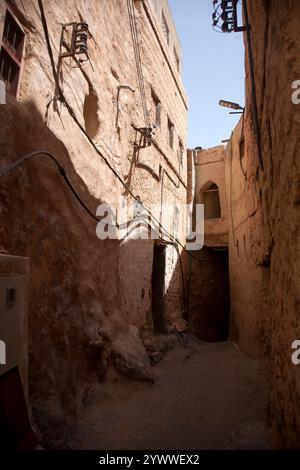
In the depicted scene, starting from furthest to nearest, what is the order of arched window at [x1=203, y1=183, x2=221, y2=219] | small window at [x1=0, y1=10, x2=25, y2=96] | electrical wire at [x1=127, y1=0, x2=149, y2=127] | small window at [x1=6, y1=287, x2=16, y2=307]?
arched window at [x1=203, y1=183, x2=221, y2=219] < electrical wire at [x1=127, y1=0, x2=149, y2=127] < small window at [x1=0, y1=10, x2=25, y2=96] < small window at [x1=6, y1=287, x2=16, y2=307]

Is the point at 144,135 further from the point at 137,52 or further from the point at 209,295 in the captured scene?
the point at 209,295

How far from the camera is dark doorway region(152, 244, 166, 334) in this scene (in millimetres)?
9014

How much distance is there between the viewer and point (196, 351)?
8.30m

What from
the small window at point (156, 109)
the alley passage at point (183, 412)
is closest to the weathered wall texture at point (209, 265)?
the small window at point (156, 109)

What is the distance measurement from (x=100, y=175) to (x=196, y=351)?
214 inches

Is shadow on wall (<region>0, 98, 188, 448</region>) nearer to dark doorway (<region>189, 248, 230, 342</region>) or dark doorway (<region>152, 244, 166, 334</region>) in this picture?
dark doorway (<region>152, 244, 166, 334</region>)

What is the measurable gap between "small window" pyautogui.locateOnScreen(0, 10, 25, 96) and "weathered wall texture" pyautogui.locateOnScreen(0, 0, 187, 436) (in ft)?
0.36

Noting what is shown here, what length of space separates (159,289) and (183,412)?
5238 mm

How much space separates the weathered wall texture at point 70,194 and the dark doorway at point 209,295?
17.1 ft

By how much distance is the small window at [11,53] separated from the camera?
3.73 metres

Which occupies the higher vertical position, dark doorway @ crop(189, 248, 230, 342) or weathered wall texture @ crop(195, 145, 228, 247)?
weathered wall texture @ crop(195, 145, 228, 247)

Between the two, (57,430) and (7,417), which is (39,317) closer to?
(57,430)

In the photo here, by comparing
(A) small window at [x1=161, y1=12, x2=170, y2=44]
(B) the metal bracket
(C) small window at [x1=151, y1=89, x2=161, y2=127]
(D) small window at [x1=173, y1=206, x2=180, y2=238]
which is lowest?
(D) small window at [x1=173, y1=206, x2=180, y2=238]

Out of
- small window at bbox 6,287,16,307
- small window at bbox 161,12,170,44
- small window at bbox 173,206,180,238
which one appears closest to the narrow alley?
small window at bbox 6,287,16,307
